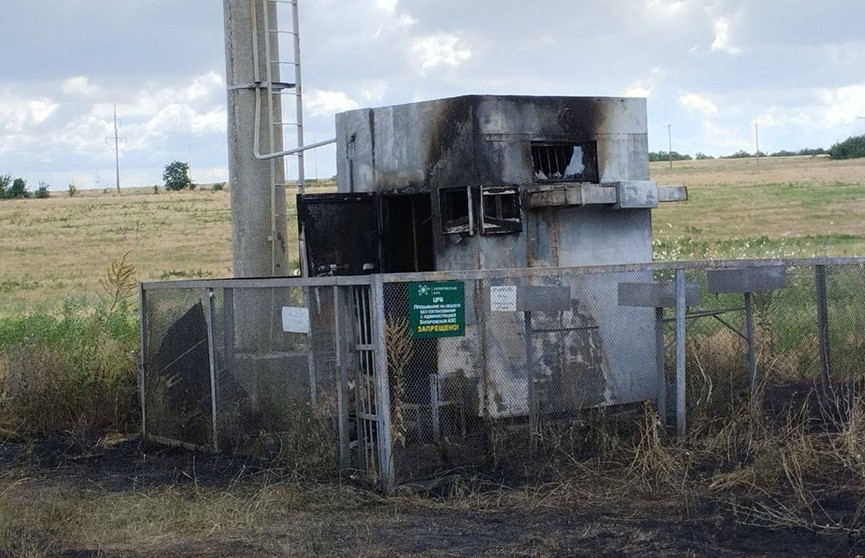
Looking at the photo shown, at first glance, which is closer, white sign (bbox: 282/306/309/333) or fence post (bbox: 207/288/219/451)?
white sign (bbox: 282/306/309/333)

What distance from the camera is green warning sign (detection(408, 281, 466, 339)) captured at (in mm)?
9516

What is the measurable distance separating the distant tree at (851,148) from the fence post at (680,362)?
293ft

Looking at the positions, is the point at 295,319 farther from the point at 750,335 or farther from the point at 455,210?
the point at 750,335

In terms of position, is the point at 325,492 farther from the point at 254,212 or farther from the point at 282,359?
the point at 254,212

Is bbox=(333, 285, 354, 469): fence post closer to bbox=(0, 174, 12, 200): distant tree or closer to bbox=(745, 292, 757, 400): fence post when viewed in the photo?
bbox=(745, 292, 757, 400): fence post

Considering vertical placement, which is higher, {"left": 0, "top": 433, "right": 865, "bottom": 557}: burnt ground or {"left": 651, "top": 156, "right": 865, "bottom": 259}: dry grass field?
{"left": 651, "top": 156, "right": 865, "bottom": 259}: dry grass field

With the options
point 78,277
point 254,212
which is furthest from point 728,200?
point 254,212

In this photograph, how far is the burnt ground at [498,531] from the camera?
24.5ft

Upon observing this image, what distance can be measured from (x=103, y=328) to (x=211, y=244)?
40295mm

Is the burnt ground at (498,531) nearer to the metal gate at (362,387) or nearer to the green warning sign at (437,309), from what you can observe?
the metal gate at (362,387)

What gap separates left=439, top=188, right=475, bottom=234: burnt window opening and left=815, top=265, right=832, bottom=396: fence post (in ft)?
11.1

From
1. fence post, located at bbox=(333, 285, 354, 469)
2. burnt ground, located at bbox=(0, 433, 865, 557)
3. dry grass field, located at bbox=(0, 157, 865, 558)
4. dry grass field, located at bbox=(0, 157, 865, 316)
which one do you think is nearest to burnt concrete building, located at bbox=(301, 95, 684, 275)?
dry grass field, located at bbox=(0, 157, 865, 558)

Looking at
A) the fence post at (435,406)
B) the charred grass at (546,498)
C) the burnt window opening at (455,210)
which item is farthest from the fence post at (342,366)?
the burnt window opening at (455,210)

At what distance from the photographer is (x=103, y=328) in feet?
48.2
